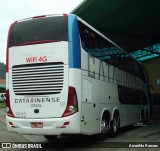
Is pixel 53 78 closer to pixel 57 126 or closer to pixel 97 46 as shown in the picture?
pixel 57 126

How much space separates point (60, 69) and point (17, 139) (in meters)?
4.15

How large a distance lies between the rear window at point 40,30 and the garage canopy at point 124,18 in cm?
938

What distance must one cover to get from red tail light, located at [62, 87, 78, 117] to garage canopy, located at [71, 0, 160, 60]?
1084 cm

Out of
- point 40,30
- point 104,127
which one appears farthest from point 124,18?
point 40,30

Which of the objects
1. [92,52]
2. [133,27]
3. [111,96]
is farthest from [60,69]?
[133,27]

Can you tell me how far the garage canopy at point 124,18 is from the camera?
20344 millimetres

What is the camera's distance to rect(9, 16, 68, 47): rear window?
34.2ft

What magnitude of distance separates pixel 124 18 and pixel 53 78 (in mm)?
14068

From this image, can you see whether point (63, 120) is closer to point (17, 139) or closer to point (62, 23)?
point (62, 23)

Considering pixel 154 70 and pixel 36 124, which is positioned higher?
pixel 154 70

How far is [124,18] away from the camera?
23.2 meters

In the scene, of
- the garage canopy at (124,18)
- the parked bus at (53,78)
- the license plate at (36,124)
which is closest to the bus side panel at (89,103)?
the parked bus at (53,78)

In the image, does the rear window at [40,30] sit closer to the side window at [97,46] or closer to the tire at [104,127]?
the side window at [97,46]

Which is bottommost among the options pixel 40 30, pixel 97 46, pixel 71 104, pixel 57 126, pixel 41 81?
pixel 57 126
